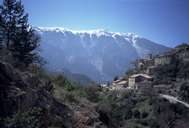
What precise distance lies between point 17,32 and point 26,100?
910cm

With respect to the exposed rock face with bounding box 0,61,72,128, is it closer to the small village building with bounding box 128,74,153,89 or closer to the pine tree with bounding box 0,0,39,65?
the pine tree with bounding box 0,0,39,65

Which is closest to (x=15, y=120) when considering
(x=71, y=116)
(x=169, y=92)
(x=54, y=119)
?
(x=54, y=119)

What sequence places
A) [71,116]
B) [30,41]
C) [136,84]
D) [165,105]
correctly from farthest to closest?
[136,84]
[165,105]
[30,41]
[71,116]

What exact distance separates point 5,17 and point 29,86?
382 inches

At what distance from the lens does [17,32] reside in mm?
14617

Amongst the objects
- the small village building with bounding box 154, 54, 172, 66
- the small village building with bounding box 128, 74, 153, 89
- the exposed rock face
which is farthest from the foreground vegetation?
the small village building with bounding box 154, 54, 172, 66

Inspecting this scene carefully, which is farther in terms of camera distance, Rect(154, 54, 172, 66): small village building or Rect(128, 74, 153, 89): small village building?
Rect(154, 54, 172, 66): small village building

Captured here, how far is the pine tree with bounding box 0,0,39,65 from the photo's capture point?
44.4 feet

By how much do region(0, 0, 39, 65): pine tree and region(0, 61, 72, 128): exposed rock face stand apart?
5662 millimetres

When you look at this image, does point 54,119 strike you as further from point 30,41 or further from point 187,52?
point 187,52

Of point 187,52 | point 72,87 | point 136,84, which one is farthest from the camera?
point 187,52

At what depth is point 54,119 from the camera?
6.72 metres

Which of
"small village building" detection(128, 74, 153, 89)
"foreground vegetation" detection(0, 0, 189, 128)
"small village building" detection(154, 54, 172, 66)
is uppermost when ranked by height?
"foreground vegetation" detection(0, 0, 189, 128)

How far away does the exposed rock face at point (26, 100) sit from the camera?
5.73 meters
